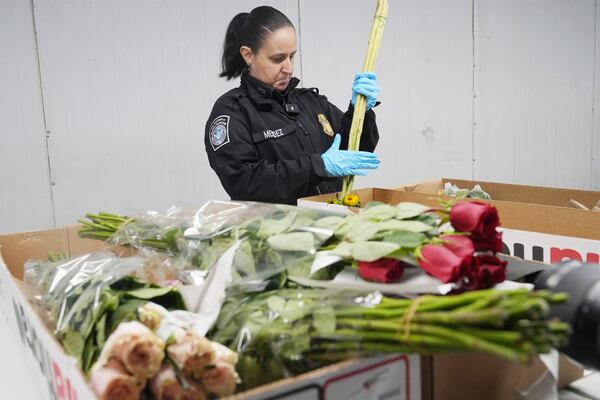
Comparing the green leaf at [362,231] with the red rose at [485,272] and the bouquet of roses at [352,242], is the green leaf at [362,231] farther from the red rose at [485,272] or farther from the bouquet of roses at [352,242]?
the red rose at [485,272]

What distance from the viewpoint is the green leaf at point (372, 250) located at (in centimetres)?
67

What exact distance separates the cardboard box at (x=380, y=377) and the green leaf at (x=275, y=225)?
0.29 m

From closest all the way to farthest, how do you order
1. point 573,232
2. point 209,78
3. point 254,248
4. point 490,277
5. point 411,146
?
point 490,277
point 254,248
point 573,232
point 209,78
point 411,146

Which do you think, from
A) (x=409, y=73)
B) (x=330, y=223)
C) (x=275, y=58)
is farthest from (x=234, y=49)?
(x=409, y=73)

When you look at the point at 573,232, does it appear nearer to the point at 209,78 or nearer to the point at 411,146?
the point at 209,78

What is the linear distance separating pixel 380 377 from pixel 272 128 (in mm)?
1469

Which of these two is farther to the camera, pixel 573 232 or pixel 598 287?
pixel 573 232

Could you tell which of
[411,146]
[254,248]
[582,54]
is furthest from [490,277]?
[582,54]

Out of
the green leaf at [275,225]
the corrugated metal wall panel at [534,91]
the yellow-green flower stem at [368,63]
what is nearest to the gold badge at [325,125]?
the yellow-green flower stem at [368,63]

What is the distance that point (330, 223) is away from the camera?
2.70 feet

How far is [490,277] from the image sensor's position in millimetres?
661

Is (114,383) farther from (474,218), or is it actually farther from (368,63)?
(368,63)

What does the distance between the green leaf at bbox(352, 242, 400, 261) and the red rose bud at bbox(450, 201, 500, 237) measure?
9 cm

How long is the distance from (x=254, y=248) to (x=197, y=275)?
0.10 meters
